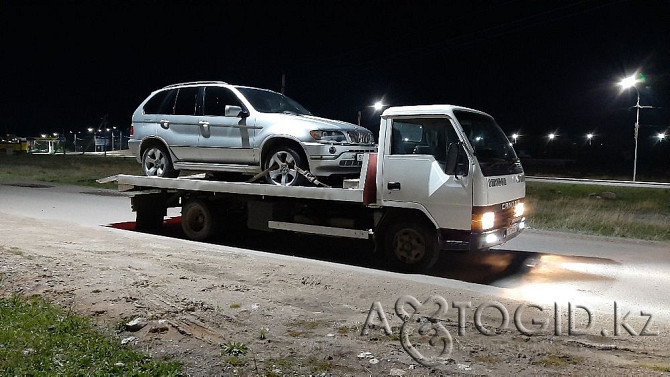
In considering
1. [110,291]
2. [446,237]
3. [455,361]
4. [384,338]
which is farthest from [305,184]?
[455,361]

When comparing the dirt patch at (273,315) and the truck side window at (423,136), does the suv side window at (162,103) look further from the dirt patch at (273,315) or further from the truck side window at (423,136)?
the truck side window at (423,136)

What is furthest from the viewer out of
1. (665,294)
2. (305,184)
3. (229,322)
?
(305,184)

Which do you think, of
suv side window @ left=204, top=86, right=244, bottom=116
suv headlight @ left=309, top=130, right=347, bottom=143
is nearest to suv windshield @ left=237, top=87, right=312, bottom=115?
suv side window @ left=204, top=86, right=244, bottom=116

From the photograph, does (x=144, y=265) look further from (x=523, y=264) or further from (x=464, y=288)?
(x=523, y=264)

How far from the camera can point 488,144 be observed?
8.24 metres

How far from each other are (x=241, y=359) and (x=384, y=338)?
50.4 inches

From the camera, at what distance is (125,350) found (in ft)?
15.4

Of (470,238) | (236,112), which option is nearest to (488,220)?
(470,238)

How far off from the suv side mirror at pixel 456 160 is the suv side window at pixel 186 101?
4571 millimetres

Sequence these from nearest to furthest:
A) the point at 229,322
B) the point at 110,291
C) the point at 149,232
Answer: the point at 229,322, the point at 110,291, the point at 149,232

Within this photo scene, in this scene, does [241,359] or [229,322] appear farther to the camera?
[229,322]

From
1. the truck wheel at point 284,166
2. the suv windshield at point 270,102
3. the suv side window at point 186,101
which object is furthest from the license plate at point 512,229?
the suv side window at point 186,101

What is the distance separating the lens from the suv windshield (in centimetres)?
968

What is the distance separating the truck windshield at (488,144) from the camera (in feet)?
25.8
